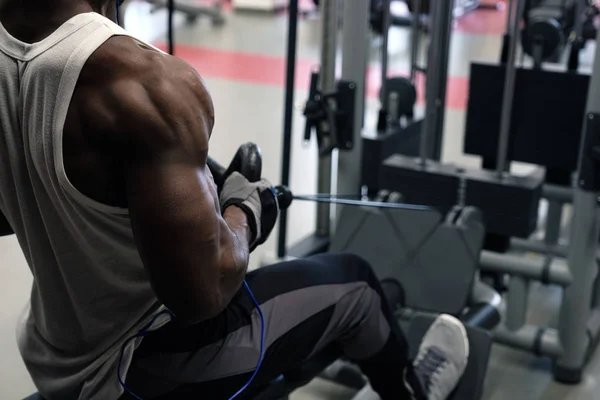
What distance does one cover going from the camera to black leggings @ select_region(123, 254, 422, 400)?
141 cm

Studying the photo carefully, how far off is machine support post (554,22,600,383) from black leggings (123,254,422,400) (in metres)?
0.75

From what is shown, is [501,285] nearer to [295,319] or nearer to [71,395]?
[295,319]

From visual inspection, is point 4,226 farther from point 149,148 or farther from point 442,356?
point 442,356

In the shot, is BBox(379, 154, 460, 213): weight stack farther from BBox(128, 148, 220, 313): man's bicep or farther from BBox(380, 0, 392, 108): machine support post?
BBox(128, 148, 220, 313): man's bicep

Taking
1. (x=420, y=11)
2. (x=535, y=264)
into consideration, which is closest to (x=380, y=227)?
(x=535, y=264)

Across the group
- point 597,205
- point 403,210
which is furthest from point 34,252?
point 597,205

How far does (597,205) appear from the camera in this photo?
2207 mm

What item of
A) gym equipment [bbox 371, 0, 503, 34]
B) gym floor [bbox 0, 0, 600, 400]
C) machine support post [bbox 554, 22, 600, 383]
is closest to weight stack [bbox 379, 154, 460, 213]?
gym floor [bbox 0, 0, 600, 400]

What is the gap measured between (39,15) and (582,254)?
5.53 feet

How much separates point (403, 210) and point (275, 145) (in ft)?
6.88

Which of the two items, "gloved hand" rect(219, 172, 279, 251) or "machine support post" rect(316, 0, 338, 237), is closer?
"gloved hand" rect(219, 172, 279, 251)

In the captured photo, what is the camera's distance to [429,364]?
1956 millimetres

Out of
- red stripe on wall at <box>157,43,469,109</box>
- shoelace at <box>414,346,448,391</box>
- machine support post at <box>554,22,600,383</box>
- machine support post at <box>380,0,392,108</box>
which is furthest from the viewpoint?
red stripe on wall at <box>157,43,469,109</box>

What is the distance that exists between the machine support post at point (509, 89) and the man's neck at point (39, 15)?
57.2 inches
